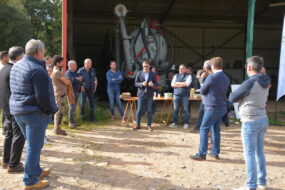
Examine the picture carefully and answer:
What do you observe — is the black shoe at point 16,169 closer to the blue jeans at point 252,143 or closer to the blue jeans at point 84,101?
the blue jeans at point 252,143

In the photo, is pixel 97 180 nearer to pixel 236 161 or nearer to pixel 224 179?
→ pixel 224 179

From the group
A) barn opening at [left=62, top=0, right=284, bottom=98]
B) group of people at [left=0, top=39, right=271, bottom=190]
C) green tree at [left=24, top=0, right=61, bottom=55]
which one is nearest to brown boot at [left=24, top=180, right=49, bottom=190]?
group of people at [left=0, top=39, right=271, bottom=190]

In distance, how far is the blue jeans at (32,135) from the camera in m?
3.50

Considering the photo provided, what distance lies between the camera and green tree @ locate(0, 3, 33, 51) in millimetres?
21328

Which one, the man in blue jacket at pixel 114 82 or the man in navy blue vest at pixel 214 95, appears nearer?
the man in navy blue vest at pixel 214 95

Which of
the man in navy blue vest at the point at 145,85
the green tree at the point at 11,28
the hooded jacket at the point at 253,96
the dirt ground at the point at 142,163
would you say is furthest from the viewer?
the green tree at the point at 11,28

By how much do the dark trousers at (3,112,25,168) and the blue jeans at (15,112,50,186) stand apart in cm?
55

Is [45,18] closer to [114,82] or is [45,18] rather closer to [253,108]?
[114,82]

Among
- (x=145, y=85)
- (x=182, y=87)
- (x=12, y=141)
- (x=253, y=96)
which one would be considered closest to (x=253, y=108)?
(x=253, y=96)

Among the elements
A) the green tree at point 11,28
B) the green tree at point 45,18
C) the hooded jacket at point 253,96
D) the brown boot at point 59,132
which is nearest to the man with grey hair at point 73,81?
the brown boot at point 59,132

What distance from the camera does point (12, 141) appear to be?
4.21m

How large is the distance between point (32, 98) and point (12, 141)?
1.10 m

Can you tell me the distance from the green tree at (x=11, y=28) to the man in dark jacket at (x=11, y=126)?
18807 mm

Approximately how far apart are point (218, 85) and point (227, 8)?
1262cm
